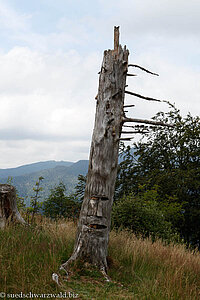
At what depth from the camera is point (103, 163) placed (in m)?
6.19

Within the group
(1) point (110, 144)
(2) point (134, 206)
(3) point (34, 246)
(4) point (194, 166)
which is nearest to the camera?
(3) point (34, 246)

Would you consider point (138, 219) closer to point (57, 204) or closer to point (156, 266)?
point (156, 266)

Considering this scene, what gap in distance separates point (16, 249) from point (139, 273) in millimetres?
2482

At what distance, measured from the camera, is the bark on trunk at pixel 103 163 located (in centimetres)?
595

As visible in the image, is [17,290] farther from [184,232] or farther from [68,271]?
[184,232]

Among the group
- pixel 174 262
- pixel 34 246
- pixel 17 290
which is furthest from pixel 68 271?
pixel 174 262

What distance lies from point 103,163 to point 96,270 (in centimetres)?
208

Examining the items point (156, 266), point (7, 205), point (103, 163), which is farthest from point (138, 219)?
point (103, 163)

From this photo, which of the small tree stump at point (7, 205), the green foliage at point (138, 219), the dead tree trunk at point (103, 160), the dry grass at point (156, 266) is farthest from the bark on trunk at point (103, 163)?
the green foliage at point (138, 219)

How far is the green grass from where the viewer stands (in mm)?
4586

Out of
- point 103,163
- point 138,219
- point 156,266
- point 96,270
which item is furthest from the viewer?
point 138,219

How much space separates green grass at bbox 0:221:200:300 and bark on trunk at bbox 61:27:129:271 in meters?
0.40

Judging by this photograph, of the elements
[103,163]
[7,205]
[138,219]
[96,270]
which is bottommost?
[96,270]

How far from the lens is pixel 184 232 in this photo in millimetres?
22078
